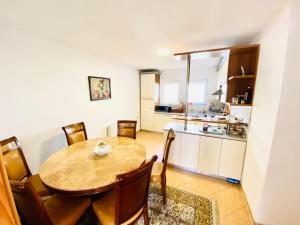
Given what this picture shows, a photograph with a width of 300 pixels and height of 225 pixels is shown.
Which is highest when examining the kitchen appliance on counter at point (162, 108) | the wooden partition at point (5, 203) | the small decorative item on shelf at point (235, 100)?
the small decorative item on shelf at point (235, 100)

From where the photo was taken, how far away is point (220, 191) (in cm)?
214

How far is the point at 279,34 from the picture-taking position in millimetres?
1382

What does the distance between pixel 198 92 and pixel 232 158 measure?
9.70 feet

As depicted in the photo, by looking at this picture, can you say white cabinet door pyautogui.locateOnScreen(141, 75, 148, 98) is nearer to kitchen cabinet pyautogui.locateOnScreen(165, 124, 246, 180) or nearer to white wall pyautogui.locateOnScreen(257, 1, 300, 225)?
kitchen cabinet pyautogui.locateOnScreen(165, 124, 246, 180)

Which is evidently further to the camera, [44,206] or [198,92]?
[198,92]

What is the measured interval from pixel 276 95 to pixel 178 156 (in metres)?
1.83

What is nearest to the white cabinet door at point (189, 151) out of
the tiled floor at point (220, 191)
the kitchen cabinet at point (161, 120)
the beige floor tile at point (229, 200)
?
the tiled floor at point (220, 191)

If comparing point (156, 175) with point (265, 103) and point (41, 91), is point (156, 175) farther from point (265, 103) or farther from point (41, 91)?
point (41, 91)

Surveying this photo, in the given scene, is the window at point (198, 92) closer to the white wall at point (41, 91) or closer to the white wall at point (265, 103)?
the white wall at point (265, 103)

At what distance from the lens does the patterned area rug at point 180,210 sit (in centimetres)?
163

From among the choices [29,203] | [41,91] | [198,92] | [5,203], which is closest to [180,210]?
[29,203]

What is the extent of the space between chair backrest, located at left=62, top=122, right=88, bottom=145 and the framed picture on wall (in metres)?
0.84

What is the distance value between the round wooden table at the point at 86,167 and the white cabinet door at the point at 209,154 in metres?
1.20

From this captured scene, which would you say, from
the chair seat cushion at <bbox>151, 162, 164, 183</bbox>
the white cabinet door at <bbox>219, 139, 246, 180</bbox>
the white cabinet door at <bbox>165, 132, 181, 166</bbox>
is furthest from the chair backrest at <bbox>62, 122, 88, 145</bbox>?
the white cabinet door at <bbox>219, 139, 246, 180</bbox>
